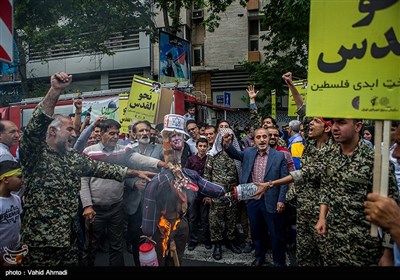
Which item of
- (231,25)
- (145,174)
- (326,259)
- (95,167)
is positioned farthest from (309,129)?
(231,25)

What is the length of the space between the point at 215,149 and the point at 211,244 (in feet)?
6.03

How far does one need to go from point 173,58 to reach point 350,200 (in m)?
6.78

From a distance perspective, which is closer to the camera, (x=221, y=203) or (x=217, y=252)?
(x=217, y=252)

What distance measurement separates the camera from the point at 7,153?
352 cm

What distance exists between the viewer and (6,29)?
2.71m

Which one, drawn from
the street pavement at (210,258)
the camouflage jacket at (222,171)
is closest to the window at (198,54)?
the camouflage jacket at (222,171)

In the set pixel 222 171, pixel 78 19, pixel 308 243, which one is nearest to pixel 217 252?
pixel 222 171

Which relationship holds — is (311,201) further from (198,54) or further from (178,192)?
(198,54)

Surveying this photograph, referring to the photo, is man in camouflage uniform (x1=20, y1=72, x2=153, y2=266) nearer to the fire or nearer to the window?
the fire

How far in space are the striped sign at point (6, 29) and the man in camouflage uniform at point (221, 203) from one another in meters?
3.40

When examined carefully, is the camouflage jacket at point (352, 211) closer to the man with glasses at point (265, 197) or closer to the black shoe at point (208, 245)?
the man with glasses at point (265, 197)

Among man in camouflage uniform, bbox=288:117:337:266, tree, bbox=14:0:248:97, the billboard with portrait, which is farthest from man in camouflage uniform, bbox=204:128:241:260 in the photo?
the billboard with portrait

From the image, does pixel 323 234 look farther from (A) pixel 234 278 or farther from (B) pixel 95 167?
(B) pixel 95 167

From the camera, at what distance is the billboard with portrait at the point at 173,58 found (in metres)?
8.27
